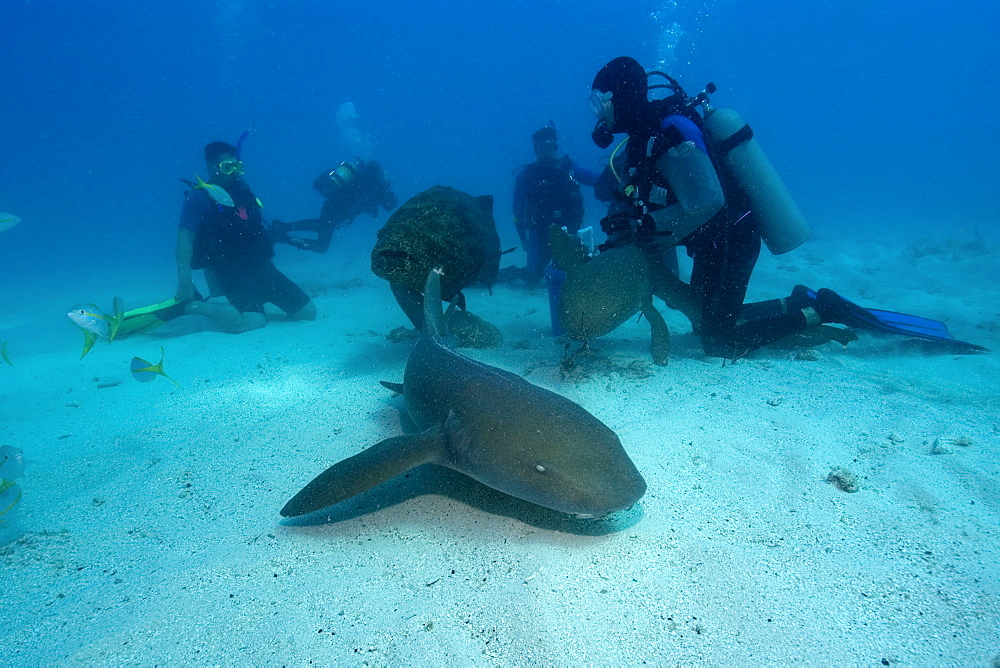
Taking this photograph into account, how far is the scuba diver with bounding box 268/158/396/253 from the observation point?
14.8 meters

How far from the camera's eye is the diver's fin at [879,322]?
5645mm

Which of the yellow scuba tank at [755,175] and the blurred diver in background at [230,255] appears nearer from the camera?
the yellow scuba tank at [755,175]

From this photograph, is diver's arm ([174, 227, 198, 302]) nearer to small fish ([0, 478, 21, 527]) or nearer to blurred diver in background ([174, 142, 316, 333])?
blurred diver in background ([174, 142, 316, 333])

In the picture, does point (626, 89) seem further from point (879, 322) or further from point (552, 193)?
point (552, 193)

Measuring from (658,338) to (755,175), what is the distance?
8.46 ft

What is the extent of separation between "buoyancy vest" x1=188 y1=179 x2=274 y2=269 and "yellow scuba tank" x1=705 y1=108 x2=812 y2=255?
9.94 metres

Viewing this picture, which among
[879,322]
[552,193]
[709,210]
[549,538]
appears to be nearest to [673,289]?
[709,210]

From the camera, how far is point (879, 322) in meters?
5.75

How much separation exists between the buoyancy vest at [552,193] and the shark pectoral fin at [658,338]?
6.05m

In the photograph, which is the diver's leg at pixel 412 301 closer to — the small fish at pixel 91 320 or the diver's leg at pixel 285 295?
the small fish at pixel 91 320

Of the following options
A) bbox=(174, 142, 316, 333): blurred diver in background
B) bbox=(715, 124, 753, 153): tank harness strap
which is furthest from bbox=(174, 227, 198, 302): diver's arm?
bbox=(715, 124, 753, 153): tank harness strap

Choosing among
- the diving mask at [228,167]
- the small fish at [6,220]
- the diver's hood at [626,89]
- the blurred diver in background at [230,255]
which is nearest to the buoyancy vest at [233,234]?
the blurred diver in background at [230,255]

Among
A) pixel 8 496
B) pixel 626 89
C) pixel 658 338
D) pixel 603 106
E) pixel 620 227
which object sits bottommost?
pixel 8 496

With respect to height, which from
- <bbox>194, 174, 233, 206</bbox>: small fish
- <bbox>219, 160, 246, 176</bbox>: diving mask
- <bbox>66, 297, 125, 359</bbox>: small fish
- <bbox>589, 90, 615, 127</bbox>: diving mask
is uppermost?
<bbox>589, 90, 615, 127</bbox>: diving mask
